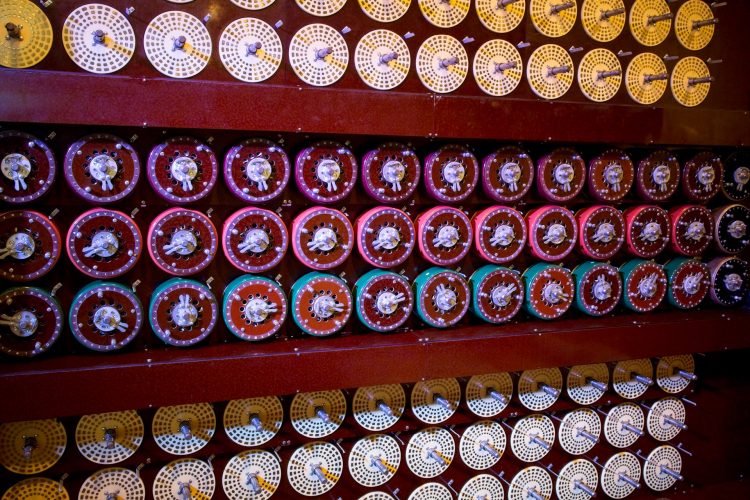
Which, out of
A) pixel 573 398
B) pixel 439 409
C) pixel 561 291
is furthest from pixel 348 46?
pixel 573 398

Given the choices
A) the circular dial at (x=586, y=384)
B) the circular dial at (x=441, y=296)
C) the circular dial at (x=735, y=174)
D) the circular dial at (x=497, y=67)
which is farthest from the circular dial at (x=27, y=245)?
the circular dial at (x=735, y=174)

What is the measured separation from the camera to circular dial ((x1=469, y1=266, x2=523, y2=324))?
Answer: 11.9 ft

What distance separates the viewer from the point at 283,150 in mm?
3217

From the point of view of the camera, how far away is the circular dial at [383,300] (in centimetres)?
342

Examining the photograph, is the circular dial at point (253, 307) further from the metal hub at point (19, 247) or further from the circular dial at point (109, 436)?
the metal hub at point (19, 247)

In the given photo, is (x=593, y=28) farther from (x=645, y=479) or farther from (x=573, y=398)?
(x=645, y=479)

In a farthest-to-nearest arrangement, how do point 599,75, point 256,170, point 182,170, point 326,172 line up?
1. point 599,75
2. point 326,172
3. point 256,170
4. point 182,170

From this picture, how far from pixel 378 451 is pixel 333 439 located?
285 mm

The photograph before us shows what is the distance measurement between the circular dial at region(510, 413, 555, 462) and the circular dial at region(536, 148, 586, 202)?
1429 mm

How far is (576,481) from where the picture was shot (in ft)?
13.3

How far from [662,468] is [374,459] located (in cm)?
211

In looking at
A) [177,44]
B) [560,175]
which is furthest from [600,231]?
[177,44]

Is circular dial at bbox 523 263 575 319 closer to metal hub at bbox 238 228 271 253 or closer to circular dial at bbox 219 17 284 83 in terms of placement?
metal hub at bbox 238 228 271 253

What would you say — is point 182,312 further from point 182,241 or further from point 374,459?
point 374,459
